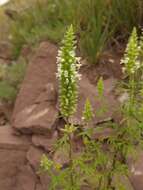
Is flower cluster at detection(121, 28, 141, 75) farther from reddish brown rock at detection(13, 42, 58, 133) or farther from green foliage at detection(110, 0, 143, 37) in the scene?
green foliage at detection(110, 0, 143, 37)

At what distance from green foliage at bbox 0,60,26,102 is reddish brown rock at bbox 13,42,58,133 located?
0.84 feet

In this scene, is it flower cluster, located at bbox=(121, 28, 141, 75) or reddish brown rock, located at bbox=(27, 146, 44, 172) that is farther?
reddish brown rock, located at bbox=(27, 146, 44, 172)

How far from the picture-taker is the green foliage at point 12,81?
6332 mm

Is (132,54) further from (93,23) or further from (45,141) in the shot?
→ (93,23)

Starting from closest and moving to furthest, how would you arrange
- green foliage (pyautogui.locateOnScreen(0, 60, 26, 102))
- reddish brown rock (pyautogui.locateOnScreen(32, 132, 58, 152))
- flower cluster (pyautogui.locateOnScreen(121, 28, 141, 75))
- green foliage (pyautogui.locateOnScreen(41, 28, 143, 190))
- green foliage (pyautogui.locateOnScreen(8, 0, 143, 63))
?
flower cluster (pyautogui.locateOnScreen(121, 28, 141, 75)) < green foliage (pyautogui.locateOnScreen(41, 28, 143, 190)) < reddish brown rock (pyautogui.locateOnScreen(32, 132, 58, 152)) < green foliage (pyautogui.locateOnScreen(8, 0, 143, 63)) < green foliage (pyautogui.locateOnScreen(0, 60, 26, 102))

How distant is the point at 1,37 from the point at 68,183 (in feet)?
13.6

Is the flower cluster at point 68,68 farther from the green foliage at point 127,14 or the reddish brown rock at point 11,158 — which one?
the green foliage at point 127,14

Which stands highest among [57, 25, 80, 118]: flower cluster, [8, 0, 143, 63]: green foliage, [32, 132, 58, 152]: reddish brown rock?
[8, 0, 143, 63]: green foliage

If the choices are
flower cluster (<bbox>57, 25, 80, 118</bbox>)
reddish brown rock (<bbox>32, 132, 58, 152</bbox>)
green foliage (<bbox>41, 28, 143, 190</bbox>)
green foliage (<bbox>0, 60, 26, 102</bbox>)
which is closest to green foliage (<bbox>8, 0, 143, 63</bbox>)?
green foliage (<bbox>0, 60, 26, 102</bbox>)

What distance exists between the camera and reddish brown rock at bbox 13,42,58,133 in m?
5.62

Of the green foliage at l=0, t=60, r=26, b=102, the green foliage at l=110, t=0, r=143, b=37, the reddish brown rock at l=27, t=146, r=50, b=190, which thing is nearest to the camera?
the reddish brown rock at l=27, t=146, r=50, b=190

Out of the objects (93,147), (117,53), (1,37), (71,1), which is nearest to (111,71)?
(117,53)

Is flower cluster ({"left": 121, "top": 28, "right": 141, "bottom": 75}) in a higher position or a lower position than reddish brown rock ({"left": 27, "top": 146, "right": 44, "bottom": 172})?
higher

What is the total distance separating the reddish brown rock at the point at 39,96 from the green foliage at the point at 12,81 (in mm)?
255
